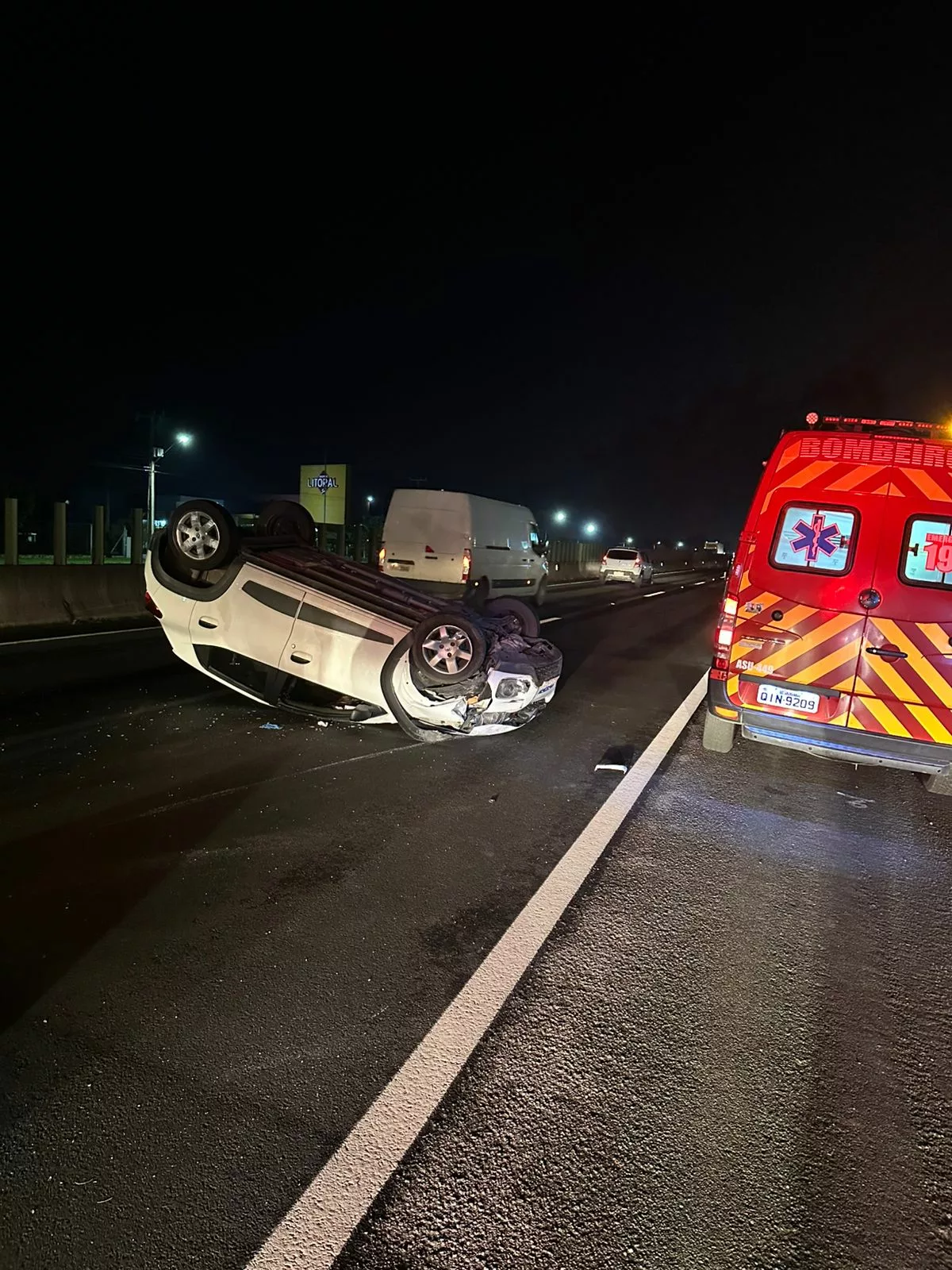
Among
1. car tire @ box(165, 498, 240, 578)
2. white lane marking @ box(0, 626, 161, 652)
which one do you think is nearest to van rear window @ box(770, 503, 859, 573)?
car tire @ box(165, 498, 240, 578)

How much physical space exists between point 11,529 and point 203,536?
912 centimetres

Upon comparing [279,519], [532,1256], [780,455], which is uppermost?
[780,455]

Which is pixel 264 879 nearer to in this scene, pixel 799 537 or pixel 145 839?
pixel 145 839

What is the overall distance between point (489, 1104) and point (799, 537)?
436cm

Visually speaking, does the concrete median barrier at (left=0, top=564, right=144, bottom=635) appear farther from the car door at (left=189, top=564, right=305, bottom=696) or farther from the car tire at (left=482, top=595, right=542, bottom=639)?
the car tire at (left=482, top=595, right=542, bottom=639)

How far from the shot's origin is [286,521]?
8.27m

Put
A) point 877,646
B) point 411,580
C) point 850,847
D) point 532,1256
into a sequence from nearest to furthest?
point 532,1256 < point 850,847 < point 877,646 < point 411,580

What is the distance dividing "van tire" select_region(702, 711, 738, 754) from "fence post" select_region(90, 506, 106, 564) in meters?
13.5

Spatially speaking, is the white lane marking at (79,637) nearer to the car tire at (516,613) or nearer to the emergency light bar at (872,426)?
the car tire at (516,613)

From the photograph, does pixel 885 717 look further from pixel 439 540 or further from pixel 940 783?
pixel 439 540

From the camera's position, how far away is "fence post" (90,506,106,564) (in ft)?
52.2

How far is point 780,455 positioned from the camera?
566cm

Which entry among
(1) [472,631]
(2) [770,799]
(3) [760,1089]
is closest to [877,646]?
(2) [770,799]

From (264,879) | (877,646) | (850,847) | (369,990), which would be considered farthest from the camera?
(877,646)
